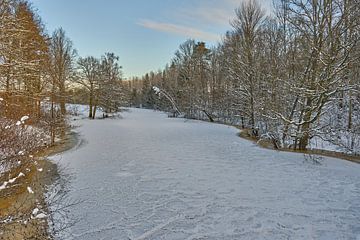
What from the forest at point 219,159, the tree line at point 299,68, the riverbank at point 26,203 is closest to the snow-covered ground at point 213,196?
the forest at point 219,159

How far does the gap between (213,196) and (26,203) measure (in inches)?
130

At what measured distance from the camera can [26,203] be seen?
16.1 feet

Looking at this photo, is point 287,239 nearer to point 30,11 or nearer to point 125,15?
point 30,11

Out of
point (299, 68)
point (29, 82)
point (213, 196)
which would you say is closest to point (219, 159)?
point (213, 196)

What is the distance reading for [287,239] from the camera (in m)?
3.43


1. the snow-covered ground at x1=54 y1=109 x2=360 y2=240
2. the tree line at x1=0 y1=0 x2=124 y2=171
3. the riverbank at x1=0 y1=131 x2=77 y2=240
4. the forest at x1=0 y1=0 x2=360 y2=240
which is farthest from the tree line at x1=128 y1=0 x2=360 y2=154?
the tree line at x1=0 y1=0 x2=124 y2=171

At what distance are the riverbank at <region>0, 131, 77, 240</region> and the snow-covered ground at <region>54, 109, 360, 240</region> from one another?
1.70 feet

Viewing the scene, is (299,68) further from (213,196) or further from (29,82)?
(29,82)

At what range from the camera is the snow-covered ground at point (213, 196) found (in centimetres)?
375

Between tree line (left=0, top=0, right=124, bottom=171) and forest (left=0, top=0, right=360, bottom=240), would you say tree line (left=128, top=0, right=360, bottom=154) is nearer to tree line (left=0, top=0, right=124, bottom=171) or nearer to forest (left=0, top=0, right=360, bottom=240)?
forest (left=0, top=0, right=360, bottom=240)

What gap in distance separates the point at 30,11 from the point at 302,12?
9.37 metres

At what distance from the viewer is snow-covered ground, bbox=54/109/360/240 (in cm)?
375

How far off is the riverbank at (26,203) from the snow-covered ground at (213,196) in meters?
0.52

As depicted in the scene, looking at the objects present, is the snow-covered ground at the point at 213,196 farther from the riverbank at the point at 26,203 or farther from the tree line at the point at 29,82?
the tree line at the point at 29,82
